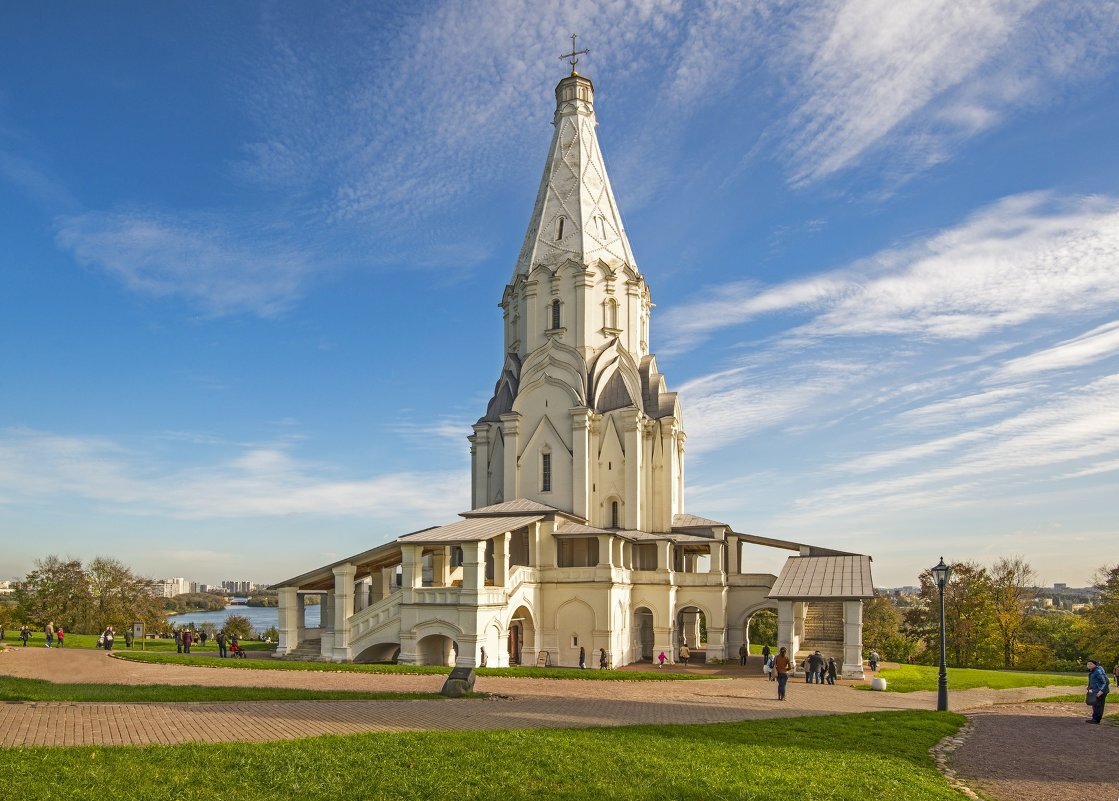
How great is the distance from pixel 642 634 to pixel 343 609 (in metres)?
15.9

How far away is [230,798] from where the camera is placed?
340 inches

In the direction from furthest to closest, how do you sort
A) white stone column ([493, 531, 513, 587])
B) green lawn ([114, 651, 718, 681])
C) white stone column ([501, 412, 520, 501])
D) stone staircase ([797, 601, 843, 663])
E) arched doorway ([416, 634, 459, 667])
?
white stone column ([501, 412, 520, 501]) < stone staircase ([797, 601, 843, 663]) < white stone column ([493, 531, 513, 587]) < arched doorway ([416, 634, 459, 667]) < green lawn ([114, 651, 718, 681])

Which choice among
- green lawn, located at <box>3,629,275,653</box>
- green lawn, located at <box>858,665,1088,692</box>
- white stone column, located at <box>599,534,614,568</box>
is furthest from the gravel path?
white stone column, located at <box>599,534,614,568</box>

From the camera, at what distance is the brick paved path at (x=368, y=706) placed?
12516 mm

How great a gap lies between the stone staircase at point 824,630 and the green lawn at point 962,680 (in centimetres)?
454

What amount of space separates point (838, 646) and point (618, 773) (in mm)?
30611

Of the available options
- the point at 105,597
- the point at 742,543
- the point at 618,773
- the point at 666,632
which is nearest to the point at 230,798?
the point at 618,773

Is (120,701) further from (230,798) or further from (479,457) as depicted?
(479,457)

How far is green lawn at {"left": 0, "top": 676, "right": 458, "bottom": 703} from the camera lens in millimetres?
15859

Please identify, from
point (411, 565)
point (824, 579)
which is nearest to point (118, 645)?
point (411, 565)

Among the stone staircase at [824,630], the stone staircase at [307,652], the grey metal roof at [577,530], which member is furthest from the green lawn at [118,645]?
the stone staircase at [824,630]

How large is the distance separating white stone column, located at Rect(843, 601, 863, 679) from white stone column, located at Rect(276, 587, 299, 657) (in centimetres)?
2007

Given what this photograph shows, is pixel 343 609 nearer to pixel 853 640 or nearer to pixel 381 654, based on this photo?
pixel 381 654

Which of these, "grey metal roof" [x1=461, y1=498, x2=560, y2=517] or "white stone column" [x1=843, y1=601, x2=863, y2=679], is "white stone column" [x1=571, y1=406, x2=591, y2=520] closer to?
"grey metal roof" [x1=461, y1=498, x2=560, y2=517]
